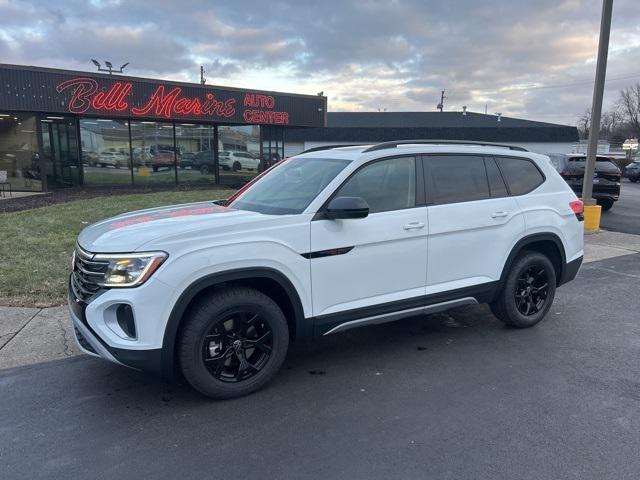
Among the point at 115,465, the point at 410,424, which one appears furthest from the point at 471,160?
the point at 115,465

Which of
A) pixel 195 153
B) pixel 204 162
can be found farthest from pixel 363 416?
pixel 204 162

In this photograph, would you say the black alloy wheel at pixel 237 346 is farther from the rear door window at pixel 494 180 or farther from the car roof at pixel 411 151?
the rear door window at pixel 494 180

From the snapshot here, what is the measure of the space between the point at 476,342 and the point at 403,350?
738 mm

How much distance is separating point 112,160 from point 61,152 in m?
1.62

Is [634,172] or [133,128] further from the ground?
[133,128]

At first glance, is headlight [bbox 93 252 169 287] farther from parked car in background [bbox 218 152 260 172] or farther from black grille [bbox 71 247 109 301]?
parked car in background [bbox 218 152 260 172]

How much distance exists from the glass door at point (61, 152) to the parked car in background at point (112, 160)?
0.78 meters

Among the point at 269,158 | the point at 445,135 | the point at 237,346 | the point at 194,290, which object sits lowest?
the point at 237,346

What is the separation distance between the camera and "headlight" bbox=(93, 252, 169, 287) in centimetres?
320

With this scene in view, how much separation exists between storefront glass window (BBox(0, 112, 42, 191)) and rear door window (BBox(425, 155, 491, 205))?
50.8 ft

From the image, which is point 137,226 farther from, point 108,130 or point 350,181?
point 108,130

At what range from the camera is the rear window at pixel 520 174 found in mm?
4883

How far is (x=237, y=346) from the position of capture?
3578 millimetres

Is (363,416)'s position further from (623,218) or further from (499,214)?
(623,218)
